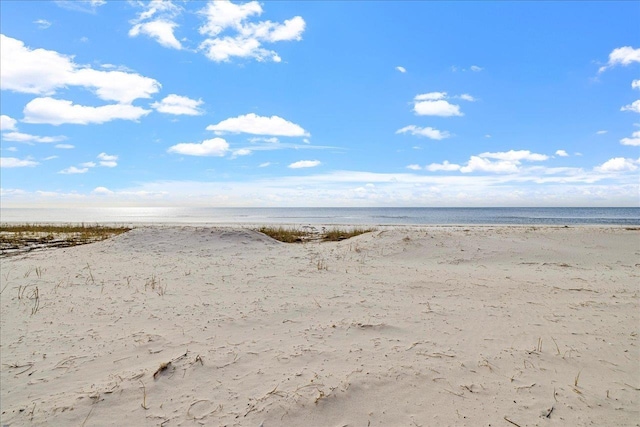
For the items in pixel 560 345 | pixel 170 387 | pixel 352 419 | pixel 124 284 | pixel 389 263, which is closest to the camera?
pixel 352 419

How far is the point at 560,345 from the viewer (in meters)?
5.24

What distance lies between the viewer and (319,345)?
533 centimetres

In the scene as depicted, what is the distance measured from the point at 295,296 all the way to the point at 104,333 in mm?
3484

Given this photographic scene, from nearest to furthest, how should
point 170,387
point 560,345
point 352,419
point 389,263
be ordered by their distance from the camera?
point 352,419 < point 170,387 < point 560,345 < point 389,263

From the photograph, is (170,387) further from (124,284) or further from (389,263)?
(389,263)

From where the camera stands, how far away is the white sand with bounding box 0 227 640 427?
3.85 m

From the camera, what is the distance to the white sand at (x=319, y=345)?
385 centimetres

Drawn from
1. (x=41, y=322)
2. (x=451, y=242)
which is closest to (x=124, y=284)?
(x=41, y=322)

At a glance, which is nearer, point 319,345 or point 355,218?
point 319,345

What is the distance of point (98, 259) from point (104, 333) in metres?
7.25

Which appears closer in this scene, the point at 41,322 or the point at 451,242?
the point at 41,322

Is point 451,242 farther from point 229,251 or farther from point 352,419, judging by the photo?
point 352,419

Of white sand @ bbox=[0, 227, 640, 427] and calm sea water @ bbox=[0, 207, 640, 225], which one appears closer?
white sand @ bbox=[0, 227, 640, 427]

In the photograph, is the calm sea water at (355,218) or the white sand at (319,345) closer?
the white sand at (319,345)
